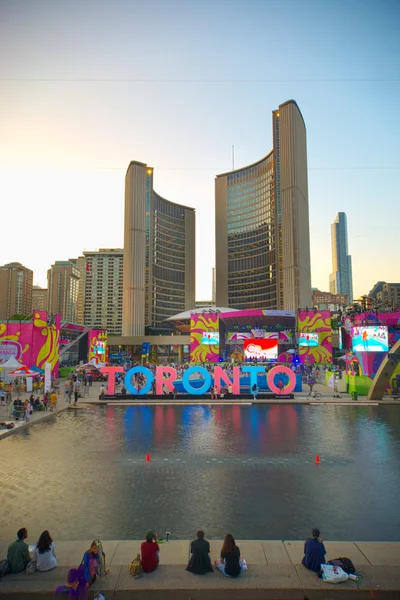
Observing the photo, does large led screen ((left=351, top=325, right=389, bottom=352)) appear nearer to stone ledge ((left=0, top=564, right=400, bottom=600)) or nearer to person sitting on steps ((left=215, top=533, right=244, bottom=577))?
stone ledge ((left=0, top=564, right=400, bottom=600))

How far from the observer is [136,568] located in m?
7.54

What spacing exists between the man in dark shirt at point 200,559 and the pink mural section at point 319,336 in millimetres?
66922

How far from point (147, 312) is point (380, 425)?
126149 millimetres

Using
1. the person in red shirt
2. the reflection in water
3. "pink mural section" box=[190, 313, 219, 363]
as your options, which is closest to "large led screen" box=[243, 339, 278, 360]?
"pink mural section" box=[190, 313, 219, 363]

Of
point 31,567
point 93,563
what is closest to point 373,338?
point 93,563

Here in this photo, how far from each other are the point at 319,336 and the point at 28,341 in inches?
1946

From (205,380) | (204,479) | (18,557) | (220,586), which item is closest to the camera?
(220,586)

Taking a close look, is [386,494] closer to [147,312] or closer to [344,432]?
[344,432]

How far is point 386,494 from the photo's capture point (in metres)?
11.8

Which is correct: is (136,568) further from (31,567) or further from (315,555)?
(315,555)

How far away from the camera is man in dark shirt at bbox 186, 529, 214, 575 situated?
25.0 ft

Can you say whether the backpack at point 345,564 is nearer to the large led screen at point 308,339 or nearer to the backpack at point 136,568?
the backpack at point 136,568

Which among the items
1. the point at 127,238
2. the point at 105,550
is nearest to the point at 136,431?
the point at 105,550

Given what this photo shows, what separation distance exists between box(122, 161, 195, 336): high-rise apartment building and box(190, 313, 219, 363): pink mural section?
50.8 m
